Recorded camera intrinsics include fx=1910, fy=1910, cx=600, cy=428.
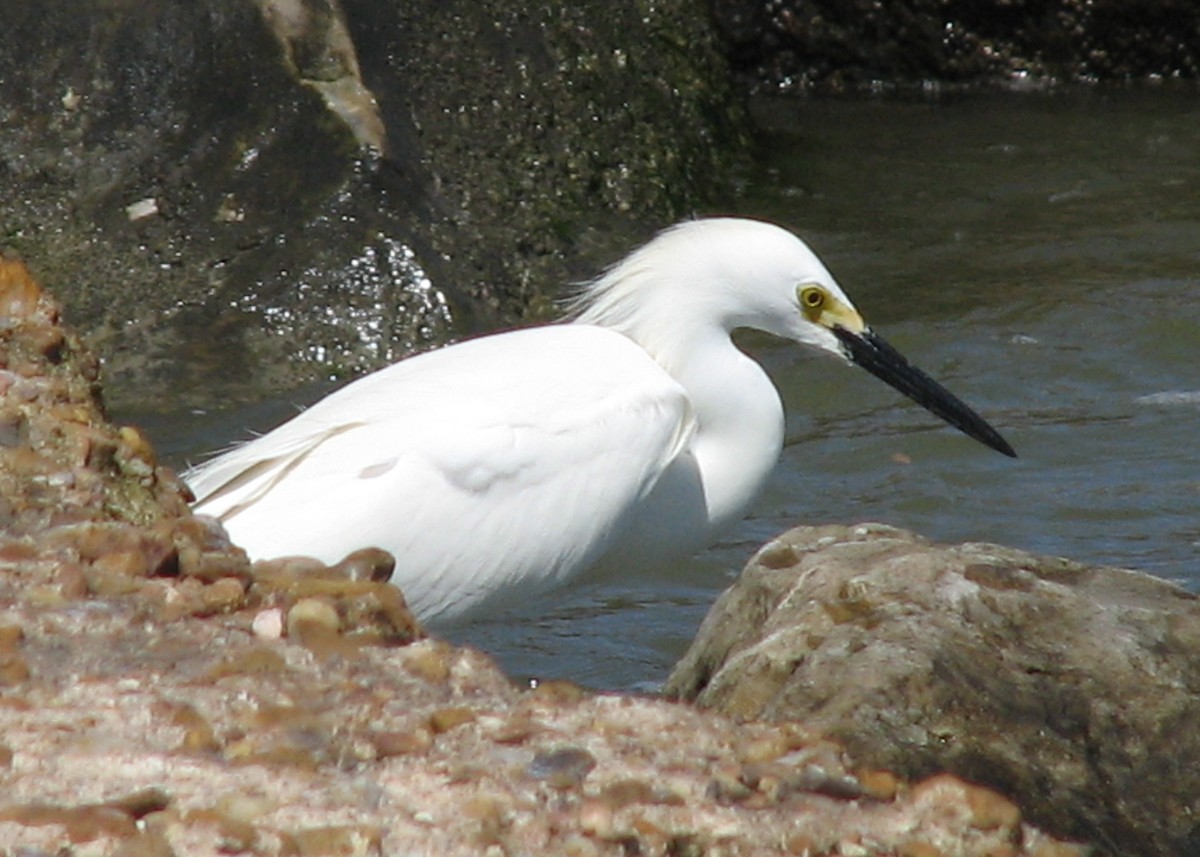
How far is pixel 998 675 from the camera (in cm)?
335

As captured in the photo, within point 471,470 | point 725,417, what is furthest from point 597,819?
point 725,417

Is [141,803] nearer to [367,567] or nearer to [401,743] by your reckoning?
[401,743]

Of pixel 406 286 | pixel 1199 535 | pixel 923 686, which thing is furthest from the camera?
pixel 406 286

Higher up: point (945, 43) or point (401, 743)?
point (401, 743)

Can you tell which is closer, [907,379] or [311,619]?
[311,619]

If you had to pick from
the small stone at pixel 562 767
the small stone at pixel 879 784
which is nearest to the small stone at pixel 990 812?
the small stone at pixel 879 784

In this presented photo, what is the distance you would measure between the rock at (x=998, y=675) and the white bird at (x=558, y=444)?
124 cm

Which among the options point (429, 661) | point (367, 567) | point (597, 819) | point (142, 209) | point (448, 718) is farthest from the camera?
point (142, 209)

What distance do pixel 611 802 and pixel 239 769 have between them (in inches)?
19.2

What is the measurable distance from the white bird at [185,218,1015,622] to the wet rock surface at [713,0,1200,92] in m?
6.54

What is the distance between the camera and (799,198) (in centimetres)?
988

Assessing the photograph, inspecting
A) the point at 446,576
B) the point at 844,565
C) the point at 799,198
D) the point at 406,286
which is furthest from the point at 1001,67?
the point at 844,565

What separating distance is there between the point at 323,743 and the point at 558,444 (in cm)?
255

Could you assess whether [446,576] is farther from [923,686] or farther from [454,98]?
[454,98]
